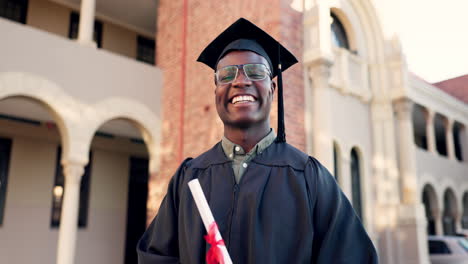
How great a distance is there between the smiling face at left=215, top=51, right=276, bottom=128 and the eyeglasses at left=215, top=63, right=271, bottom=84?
0.05 feet

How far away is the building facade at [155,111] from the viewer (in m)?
7.28

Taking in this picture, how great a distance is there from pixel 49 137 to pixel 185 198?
10059 mm

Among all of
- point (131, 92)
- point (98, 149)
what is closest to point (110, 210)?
point (98, 149)

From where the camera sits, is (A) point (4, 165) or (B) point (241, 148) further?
(A) point (4, 165)

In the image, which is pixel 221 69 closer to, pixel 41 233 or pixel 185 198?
pixel 185 198

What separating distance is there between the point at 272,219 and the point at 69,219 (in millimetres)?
6795

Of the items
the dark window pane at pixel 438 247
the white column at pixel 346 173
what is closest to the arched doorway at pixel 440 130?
the dark window pane at pixel 438 247

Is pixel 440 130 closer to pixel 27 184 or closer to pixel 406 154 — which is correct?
pixel 406 154

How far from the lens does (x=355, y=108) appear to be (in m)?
8.80

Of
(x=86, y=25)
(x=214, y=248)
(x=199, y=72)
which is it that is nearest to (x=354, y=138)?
(x=199, y=72)

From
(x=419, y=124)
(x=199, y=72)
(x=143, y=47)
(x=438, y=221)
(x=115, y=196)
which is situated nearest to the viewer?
(x=199, y=72)

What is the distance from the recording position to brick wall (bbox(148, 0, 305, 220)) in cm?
689

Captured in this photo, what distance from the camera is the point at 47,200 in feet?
35.1

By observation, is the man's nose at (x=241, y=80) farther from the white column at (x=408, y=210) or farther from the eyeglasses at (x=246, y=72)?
the white column at (x=408, y=210)
